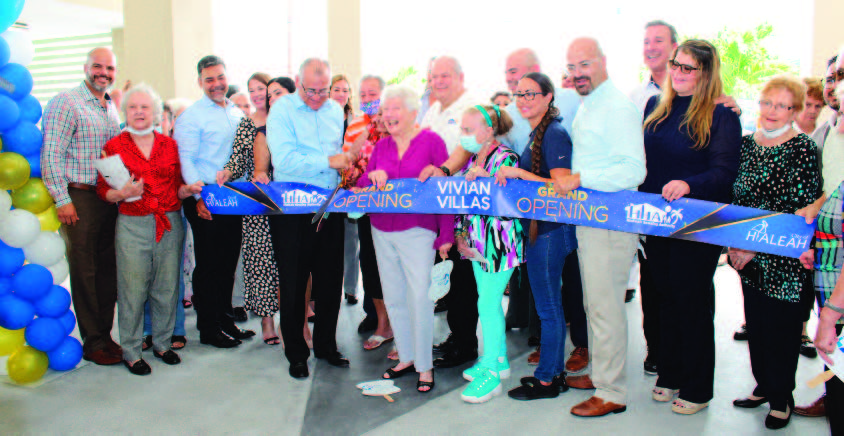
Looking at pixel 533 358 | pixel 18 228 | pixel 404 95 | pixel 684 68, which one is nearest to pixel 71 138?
pixel 18 228

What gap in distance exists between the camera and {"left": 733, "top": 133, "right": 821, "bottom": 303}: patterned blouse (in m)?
2.75

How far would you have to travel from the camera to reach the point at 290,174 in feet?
12.2

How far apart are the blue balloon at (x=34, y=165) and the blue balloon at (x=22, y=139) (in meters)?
0.02

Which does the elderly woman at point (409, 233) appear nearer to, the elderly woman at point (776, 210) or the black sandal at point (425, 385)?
the black sandal at point (425, 385)

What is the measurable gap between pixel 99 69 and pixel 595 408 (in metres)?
3.50

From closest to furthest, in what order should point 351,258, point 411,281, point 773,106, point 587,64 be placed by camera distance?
point 773,106, point 587,64, point 411,281, point 351,258

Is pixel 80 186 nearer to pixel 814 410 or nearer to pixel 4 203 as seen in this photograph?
pixel 4 203

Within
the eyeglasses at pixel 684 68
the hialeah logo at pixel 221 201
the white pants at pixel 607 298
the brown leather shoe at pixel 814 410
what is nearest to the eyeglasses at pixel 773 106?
the eyeglasses at pixel 684 68

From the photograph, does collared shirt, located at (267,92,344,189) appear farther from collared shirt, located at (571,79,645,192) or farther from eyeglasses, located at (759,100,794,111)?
eyeglasses, located at (759,100,794,111)

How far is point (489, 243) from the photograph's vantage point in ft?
10.7

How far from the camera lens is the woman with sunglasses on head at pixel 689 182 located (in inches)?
110

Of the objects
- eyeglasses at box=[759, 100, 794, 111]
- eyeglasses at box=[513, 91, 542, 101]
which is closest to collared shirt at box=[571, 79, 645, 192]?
eyeglasses at box=[513, 91, 542, 101]

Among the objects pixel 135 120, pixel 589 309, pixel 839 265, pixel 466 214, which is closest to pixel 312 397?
pixel 466 214

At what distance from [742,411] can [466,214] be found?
5.59ft
